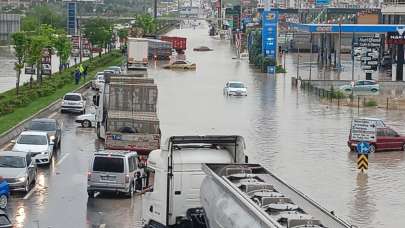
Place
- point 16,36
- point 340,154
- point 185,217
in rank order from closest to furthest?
point 185,217 → point 340,154 → point 16,36

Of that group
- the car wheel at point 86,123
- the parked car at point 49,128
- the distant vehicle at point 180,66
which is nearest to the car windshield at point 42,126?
the parked car at point 49,128

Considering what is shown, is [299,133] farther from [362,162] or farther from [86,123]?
[362,162]

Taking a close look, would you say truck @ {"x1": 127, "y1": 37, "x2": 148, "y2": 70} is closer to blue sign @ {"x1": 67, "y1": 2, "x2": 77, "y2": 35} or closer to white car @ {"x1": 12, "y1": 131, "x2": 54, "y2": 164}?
blue sign @ {"x1": 67, "y1": 2, "x2": 77, "y2": 35}

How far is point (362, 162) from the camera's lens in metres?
31.6

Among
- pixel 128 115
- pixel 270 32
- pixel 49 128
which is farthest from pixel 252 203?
pixel 270 32

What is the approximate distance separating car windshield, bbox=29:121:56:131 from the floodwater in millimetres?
4890

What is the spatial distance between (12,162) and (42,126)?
9990 mm

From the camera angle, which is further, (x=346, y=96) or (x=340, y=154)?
(x=346, y=96)

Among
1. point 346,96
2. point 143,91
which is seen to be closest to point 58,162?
point 143,91

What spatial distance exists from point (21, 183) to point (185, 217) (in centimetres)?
988

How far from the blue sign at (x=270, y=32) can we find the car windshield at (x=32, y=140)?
56.8m

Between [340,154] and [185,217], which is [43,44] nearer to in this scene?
[340,154]

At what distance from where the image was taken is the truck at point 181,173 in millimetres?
17406

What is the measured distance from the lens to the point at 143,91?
3694cm
